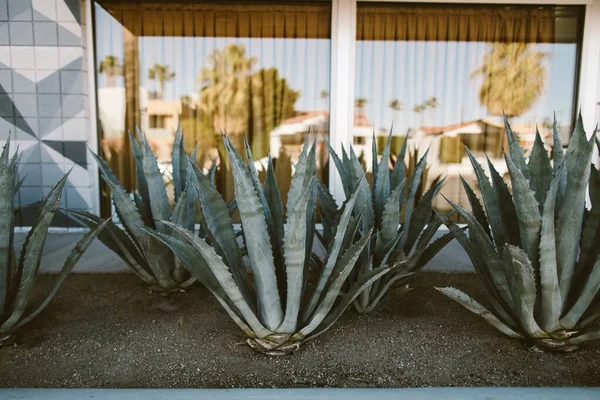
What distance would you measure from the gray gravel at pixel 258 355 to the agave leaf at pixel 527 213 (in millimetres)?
389

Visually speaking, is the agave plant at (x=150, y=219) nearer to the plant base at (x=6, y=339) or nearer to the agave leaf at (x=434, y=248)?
the plant base at (x=6, y=339)

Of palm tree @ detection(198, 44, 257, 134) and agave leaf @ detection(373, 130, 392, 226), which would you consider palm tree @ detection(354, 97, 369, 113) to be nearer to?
palm tree @ detection(198, 44, 257, 134)

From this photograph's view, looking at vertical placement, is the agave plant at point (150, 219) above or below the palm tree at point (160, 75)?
below

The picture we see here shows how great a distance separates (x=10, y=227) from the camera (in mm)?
1931

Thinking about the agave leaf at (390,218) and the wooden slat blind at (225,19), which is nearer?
the agave leaf at (390,218)

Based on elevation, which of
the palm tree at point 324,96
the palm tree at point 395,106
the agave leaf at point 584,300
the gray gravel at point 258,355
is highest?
the palm tree at point 324,96

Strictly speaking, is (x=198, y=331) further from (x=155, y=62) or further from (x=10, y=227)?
(x=155, y=62)

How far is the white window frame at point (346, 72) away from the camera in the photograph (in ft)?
12.8

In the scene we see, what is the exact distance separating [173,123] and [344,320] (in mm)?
2698

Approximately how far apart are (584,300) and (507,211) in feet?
1.37

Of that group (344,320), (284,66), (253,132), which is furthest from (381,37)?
(344,320)

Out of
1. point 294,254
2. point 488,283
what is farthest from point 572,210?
point 294,254

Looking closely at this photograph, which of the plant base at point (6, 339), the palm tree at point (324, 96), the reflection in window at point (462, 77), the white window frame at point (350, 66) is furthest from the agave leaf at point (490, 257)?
the palm tree at point (324, 96)

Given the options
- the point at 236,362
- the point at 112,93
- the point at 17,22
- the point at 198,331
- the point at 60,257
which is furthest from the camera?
the point at 112,93
